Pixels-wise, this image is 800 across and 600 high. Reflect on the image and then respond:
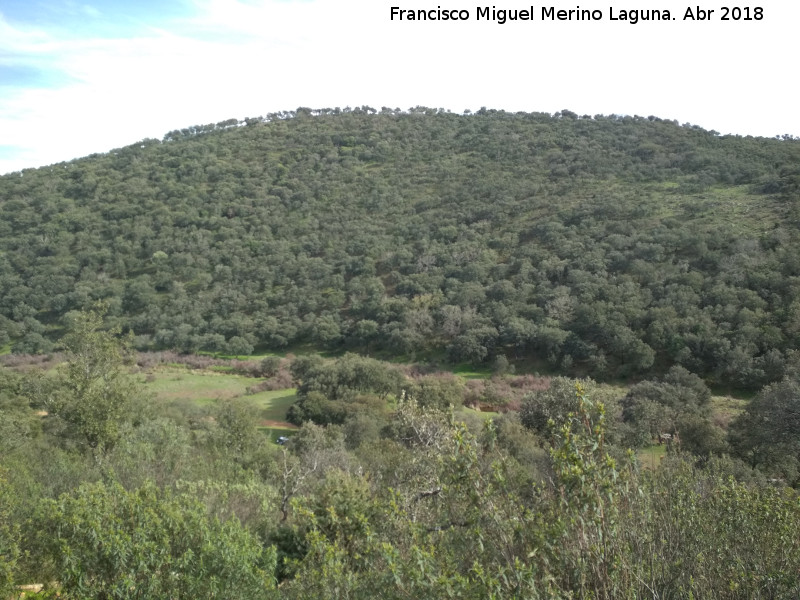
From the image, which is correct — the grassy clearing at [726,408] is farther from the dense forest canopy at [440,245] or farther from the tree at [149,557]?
the tree at [149,557]

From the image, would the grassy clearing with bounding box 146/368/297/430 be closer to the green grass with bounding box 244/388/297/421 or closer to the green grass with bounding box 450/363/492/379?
the green grass with bounding box 244/388/297/421

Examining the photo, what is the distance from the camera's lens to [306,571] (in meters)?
4.62

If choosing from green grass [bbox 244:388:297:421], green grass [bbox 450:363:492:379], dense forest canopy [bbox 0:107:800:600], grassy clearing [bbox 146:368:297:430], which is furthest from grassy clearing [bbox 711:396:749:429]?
green grass [bbox 244:388:297:421]

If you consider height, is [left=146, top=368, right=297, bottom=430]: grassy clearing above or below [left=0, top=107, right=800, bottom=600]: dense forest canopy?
below

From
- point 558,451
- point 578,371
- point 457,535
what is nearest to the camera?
point 558,451

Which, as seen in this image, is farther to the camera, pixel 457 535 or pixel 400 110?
pixel 400 110

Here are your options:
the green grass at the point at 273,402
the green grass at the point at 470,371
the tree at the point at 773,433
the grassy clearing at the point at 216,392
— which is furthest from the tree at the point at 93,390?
the green grass at the point at 470,371

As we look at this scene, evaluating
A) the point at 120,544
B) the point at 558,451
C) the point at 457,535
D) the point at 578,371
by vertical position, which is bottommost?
the point at 578,371

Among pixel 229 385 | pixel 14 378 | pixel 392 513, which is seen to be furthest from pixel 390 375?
pixel 392 513

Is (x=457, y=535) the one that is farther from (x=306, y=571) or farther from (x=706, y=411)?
(x=706, y=411)

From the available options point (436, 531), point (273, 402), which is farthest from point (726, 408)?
point (436, 531)

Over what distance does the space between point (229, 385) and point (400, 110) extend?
67.3m

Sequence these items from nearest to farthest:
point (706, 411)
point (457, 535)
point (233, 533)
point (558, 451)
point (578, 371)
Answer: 1. point (558, 451)
2. point (457, 535)
3. point (233, 533)
4. point (706, 411)
5. point (578, 371)

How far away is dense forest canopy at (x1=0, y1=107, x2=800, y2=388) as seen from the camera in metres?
29.6
